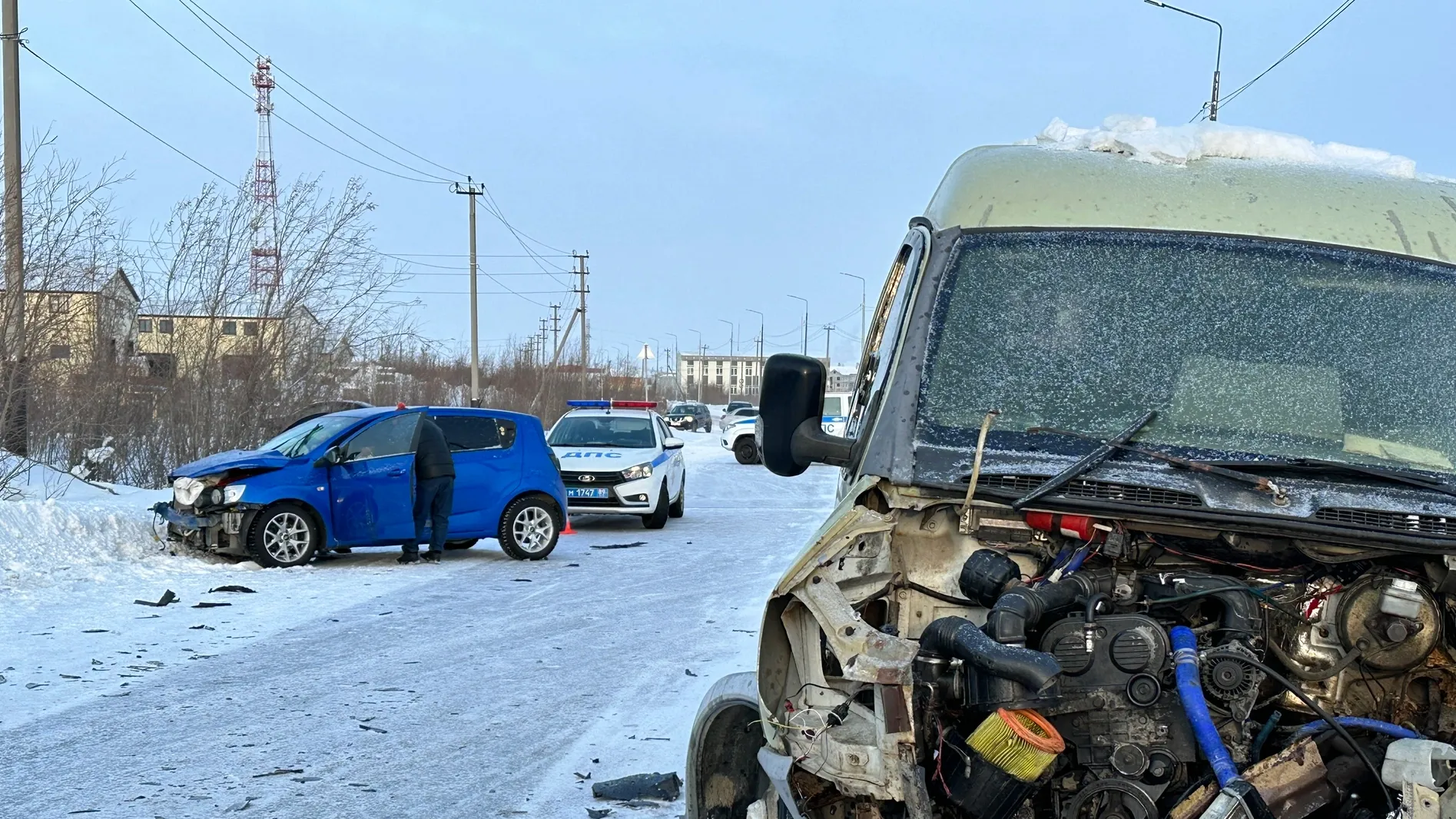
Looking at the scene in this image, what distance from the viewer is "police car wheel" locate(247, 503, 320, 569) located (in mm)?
12609

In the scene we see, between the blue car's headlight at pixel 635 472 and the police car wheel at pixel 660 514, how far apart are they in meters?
0.34

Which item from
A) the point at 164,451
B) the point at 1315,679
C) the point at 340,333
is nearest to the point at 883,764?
the point at 1315,679

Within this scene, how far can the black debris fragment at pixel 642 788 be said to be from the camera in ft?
17.9

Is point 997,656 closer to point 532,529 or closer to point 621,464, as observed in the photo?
point 532,529

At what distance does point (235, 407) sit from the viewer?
829 inches

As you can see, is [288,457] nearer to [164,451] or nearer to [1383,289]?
[164,451]

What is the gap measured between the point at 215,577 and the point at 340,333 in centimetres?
1228

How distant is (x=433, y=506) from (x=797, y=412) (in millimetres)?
10334

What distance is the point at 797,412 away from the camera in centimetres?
389

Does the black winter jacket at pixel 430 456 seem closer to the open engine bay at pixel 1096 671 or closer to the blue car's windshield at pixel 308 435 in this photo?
the blue car's windshield at pixel 308 435

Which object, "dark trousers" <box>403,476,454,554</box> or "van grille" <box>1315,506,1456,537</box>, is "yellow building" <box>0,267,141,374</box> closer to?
"dark trousers" <box>403,476,454,554</box>

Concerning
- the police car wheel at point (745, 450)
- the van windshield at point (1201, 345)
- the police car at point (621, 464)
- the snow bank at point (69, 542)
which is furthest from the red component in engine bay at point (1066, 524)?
the police car wheel at point (745, 450)

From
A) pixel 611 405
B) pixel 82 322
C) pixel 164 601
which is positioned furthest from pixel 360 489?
pixel 611 405

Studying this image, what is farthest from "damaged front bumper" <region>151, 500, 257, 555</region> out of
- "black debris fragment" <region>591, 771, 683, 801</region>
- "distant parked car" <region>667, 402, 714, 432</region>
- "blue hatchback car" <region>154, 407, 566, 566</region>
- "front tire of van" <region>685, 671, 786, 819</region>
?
"distant parked car" <region>667, 402, 714, 432</region>
